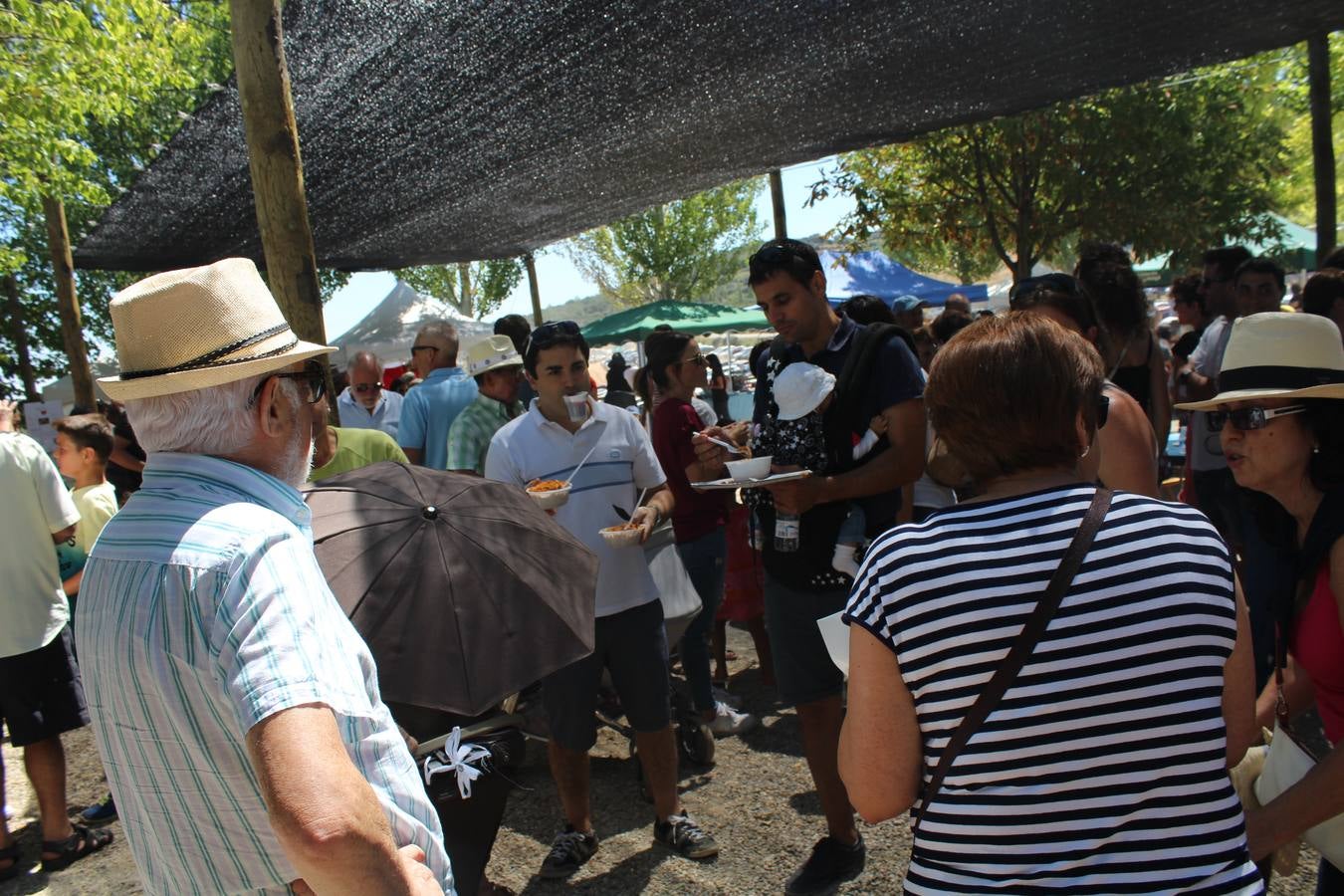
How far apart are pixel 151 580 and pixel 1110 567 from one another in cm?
139

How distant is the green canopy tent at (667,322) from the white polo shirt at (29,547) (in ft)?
43.4

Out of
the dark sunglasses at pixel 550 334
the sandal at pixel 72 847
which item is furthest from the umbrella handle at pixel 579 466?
the sandal at pixel 72 847

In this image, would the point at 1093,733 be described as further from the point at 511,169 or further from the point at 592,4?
the point at 511,169

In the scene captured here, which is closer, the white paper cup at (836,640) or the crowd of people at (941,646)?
the crowd of people at (941,646)

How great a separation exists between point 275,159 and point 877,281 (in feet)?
45.3

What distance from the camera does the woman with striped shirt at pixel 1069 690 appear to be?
1.37 meters

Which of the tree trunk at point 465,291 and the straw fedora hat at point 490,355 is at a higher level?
the tree trunk at point 465,291

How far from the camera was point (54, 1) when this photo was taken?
9.18 metres

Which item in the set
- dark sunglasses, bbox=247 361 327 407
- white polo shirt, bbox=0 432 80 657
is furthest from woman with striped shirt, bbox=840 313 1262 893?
white polo shirt, bbox=0 432 80 657

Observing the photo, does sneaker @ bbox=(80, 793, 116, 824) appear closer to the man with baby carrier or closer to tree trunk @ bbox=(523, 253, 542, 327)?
the man with baby carrier

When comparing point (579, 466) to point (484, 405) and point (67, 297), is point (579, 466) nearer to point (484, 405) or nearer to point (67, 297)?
point (484, 405)

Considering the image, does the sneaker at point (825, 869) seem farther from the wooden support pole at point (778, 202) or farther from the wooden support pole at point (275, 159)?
the wooden support pole at point (778, 202)

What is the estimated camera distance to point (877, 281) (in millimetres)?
16609

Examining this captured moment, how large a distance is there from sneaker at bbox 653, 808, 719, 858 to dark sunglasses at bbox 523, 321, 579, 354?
2.00 m
